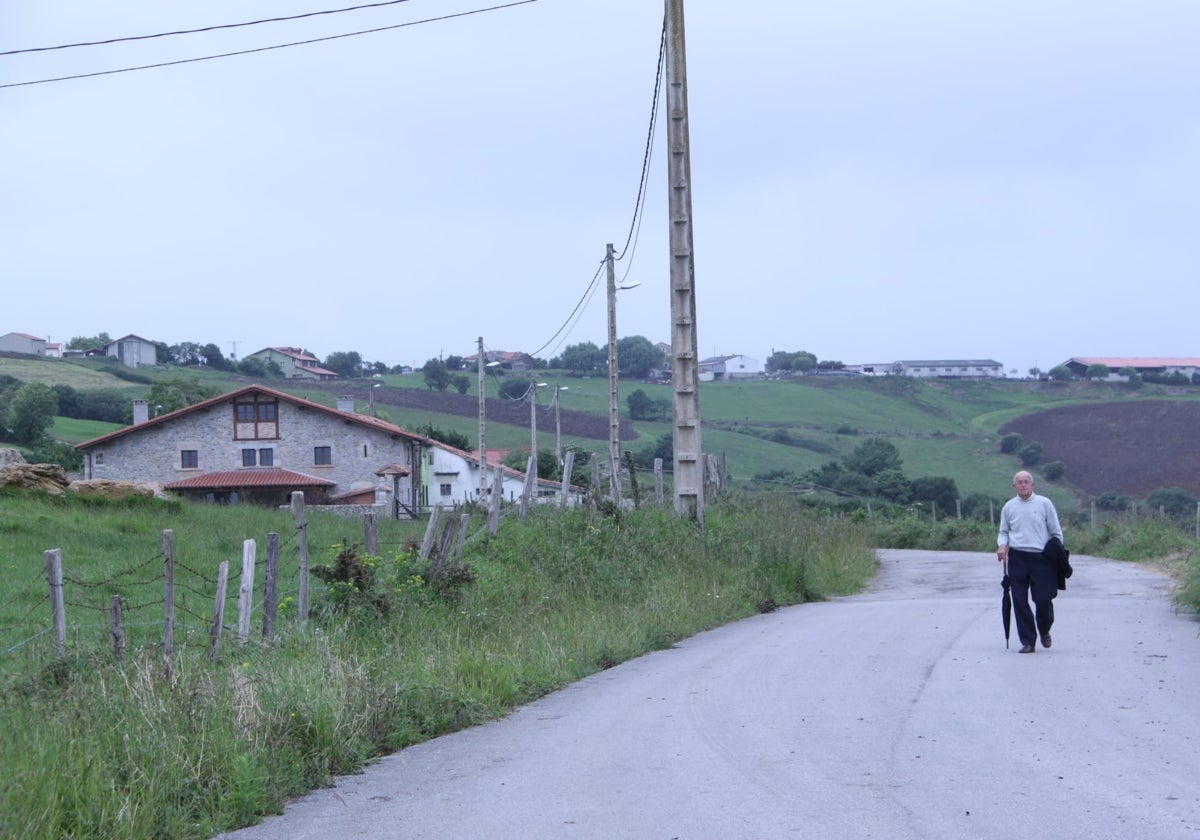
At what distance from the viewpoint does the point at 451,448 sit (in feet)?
237

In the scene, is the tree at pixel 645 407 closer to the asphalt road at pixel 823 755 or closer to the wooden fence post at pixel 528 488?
the wooden fence post at pixel 528 488

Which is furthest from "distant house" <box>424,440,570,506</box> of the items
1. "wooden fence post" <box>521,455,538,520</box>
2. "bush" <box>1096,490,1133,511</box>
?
"wooden fence post" <box>521,455,538,520</box>

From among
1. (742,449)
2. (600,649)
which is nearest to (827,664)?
(600,649)

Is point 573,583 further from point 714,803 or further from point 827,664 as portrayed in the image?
point 714,803

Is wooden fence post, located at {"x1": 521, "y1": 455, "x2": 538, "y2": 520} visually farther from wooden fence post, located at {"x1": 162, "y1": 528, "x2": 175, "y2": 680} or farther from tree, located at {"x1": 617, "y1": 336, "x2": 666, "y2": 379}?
tree, located at {"x1": 617, "y1": 336, "x2": 666, "y2": 379}

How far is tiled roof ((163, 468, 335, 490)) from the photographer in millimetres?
63406

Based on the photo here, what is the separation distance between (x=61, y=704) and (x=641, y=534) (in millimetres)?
11716

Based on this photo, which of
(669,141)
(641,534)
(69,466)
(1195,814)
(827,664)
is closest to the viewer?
(1195,814)

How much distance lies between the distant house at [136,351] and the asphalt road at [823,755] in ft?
392

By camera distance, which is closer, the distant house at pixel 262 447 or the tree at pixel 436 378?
the distant house at pixel 262 447

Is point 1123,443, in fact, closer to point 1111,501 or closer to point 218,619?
point 1111,501

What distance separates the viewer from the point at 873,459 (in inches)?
2511

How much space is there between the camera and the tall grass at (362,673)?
6477mm

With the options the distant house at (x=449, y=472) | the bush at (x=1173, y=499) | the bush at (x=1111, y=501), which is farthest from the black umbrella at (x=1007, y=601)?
the distant house at (x=449, y=472)
